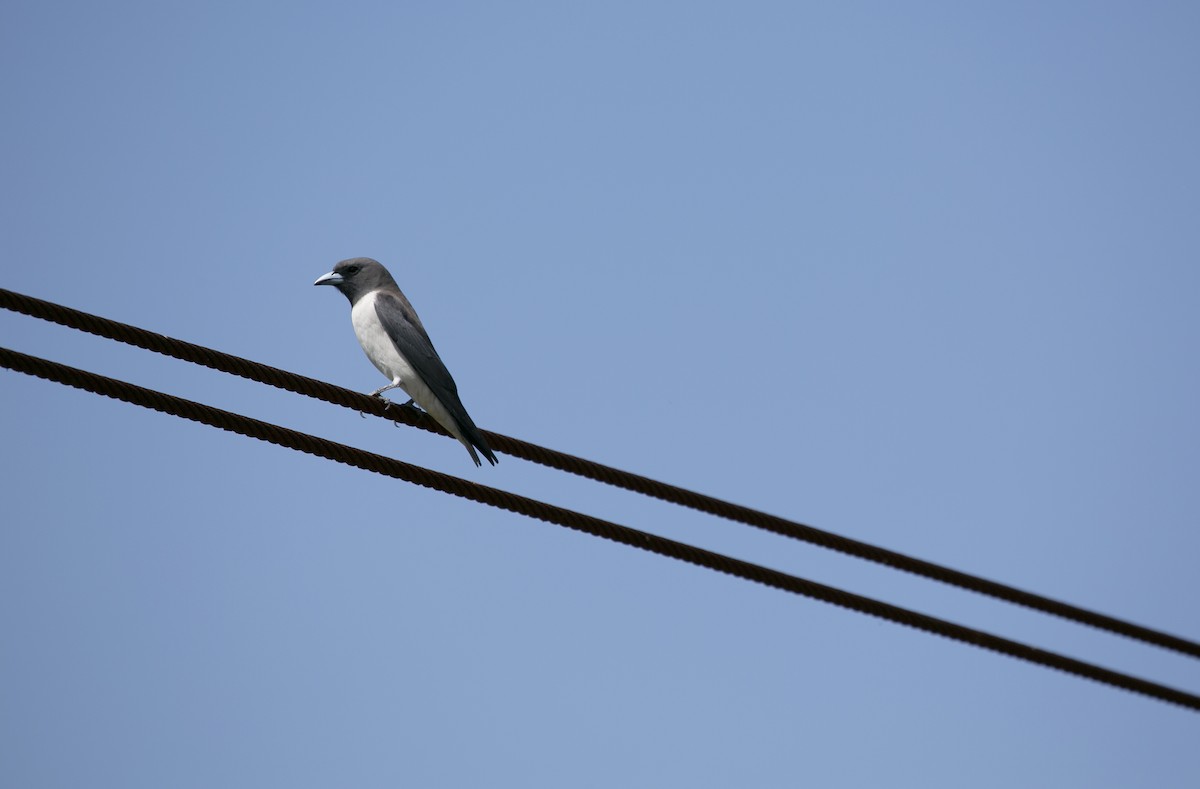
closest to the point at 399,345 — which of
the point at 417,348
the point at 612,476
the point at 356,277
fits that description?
the point at 417,348

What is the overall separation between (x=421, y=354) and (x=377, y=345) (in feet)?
1.42

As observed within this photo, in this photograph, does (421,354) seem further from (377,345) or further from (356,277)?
(356,277)

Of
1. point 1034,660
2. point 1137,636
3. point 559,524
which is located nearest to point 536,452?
point 559,524

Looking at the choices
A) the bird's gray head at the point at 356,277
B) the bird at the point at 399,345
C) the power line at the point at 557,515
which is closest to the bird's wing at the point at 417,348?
the bird at the point at 399,345

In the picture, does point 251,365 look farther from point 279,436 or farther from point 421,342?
point 421,342

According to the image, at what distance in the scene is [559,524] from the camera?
18.8ft

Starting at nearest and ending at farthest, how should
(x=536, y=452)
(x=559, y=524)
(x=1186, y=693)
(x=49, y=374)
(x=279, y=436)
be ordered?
(x=49, y=374) → (x=279, y=436) → (x=559, y=524) → (x=536, y=452) → (x=1186, y=693)

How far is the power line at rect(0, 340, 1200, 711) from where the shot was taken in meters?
5.04

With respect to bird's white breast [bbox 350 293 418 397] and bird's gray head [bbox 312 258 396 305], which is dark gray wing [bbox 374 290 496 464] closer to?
bird's white breast [bbox 350 293 418 397]

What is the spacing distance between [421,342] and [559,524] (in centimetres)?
283

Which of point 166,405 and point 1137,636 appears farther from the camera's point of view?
point 1137,636

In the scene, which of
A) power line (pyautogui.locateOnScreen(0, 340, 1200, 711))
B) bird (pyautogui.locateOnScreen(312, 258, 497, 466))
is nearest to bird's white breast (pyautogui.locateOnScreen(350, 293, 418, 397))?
bird (pyautogui.locateOnScreen(312, 258, 497, 466))

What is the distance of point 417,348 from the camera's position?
816cm

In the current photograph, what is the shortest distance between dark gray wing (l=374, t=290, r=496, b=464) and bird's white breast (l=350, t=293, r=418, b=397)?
0.04 m
